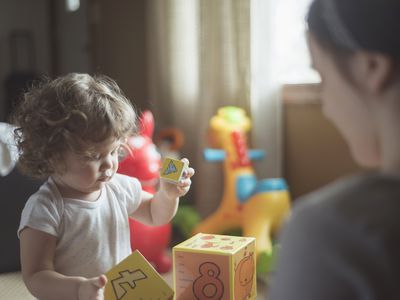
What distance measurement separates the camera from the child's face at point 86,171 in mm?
852

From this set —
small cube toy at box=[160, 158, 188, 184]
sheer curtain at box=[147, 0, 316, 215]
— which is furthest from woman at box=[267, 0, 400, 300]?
sheer curtain at box=[147, 0, 316, 215]

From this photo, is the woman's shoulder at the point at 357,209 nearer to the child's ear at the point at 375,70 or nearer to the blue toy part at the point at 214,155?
the child's ear at the point at 375,70

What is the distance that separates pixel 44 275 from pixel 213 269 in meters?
0.26

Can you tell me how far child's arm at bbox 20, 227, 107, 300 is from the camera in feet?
2.53

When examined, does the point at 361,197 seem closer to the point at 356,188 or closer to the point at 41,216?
the point at 356,188

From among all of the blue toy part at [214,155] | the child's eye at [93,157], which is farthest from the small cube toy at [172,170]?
the blue toy part at [214,155]

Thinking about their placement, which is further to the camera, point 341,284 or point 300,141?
point 300,141

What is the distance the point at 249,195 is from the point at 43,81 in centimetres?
111

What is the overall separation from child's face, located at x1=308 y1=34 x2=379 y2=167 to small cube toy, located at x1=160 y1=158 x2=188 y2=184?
0.41 meters

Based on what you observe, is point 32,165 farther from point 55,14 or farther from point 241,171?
point 55,14

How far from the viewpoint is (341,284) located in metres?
0.44

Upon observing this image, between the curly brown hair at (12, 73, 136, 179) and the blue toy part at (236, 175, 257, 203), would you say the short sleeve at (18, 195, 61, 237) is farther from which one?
the blue toy part at (236, 175, 257, 203)

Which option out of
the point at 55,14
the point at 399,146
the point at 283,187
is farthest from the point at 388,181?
the point at 55,14

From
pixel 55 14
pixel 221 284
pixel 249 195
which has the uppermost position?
pixel 55 14
